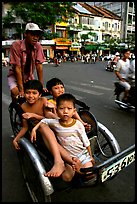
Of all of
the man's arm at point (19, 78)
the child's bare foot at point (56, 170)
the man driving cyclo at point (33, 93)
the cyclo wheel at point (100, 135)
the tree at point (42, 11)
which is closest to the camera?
the child's bare foot at point (56, 170)

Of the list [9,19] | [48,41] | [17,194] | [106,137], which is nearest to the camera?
[17,194]

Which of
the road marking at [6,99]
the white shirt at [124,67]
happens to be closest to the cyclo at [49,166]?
the white shirt at [124,67]

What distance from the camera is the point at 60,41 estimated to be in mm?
36375

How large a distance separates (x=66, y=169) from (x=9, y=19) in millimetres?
26435

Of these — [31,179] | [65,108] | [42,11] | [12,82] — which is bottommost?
[31,179]

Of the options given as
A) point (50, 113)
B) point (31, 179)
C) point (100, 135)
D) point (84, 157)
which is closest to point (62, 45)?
point (100, 135)

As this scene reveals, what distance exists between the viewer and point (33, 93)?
2412mm

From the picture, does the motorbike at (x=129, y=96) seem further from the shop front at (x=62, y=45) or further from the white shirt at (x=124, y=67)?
the shop front at (x=62, y=45)

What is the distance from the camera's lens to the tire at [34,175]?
1706mm

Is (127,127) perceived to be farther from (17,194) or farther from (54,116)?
(17,194)

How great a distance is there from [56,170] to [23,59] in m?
1.83

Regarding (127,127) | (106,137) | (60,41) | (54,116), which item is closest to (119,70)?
(127,127)

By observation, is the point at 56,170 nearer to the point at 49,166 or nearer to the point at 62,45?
the point at 49,166

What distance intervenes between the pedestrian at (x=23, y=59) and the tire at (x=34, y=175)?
0.96 metres
